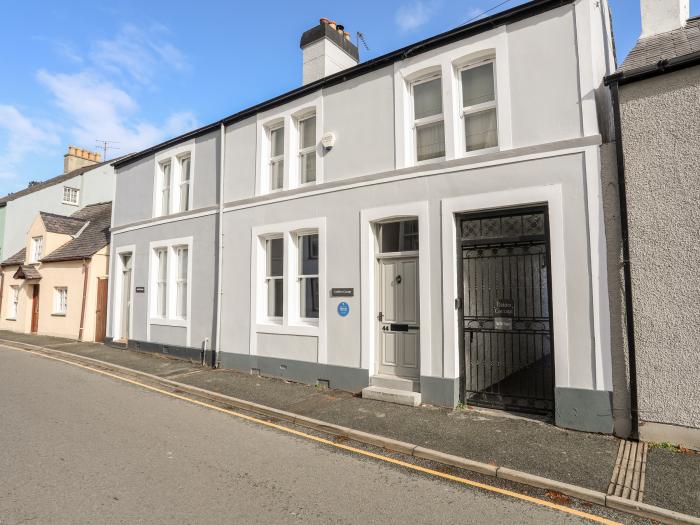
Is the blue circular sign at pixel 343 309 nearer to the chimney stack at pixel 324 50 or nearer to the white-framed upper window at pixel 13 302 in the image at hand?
the chimney stack at pixel 324 50

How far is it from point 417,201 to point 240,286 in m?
5.12

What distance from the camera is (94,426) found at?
21.1 ft

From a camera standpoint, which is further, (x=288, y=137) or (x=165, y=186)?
(x=165, y=186)

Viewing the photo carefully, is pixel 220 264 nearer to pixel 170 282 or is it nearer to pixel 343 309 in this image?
pixel 170 282

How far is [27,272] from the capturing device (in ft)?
64.2

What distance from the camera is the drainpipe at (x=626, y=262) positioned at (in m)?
5.76

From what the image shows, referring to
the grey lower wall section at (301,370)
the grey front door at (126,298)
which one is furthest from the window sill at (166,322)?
the grey front door at (126,298)

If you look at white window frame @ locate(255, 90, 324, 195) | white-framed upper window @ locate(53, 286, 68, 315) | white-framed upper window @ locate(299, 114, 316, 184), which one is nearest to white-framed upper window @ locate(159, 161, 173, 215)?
white window frame @ locate(255, 90, 324, 195)

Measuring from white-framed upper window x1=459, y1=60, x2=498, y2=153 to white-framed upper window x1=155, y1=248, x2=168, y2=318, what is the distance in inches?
387

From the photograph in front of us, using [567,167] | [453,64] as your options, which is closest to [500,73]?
[453,64]

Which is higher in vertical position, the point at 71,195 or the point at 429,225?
the point at 71,195

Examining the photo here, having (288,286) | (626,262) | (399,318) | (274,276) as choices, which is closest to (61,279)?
(274,276)

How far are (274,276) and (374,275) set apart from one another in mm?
2995

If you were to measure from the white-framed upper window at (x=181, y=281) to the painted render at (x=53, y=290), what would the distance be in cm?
589
